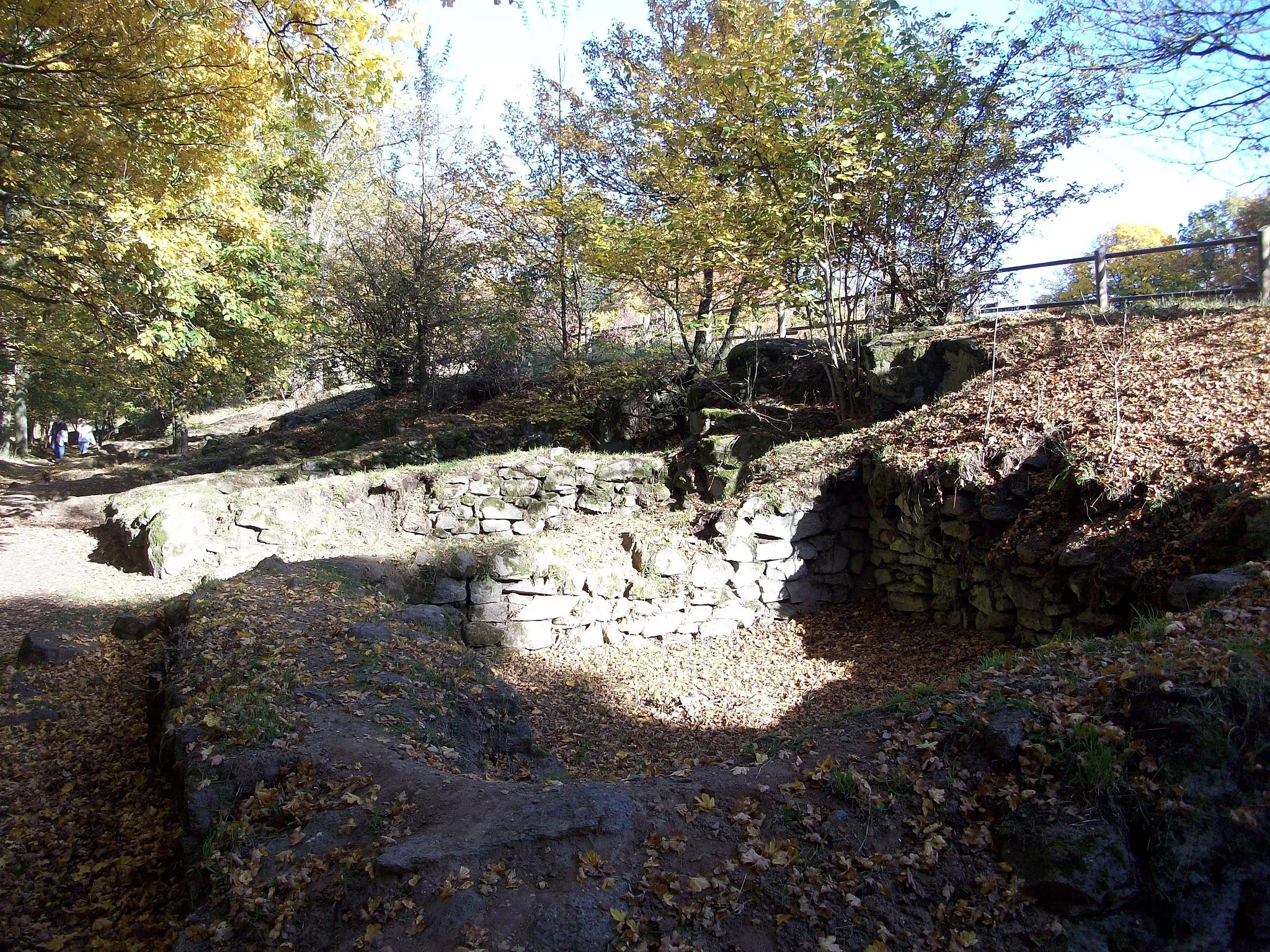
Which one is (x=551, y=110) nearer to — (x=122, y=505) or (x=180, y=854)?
(x=122, y=505)

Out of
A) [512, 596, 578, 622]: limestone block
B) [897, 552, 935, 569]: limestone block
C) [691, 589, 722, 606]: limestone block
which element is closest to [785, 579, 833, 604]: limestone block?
[691, 589, 722, 606]: limestone block

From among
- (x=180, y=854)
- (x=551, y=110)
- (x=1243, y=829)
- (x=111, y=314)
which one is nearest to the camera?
(x=1243, y=829)

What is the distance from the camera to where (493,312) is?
49.1 ft

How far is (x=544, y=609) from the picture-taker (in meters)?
8.32

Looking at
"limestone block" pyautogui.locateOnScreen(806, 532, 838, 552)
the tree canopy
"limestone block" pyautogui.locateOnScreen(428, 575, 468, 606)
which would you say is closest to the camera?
the tree canopy

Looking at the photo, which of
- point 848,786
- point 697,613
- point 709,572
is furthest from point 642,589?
point 848,786

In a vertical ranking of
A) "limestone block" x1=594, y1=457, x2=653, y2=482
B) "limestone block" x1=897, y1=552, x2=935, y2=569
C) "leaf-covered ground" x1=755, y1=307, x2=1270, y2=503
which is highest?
"leaf-covered ground" x1=755, y1=307, x2=1270, y2=503

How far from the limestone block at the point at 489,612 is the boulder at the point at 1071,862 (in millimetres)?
6060

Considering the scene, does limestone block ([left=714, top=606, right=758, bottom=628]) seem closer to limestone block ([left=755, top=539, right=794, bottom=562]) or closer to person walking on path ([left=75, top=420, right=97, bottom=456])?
limestone block ([left=755, top=539, right=794, bottom=562])

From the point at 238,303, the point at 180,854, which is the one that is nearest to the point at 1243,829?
the point at 180,854

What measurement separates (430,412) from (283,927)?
45.7 feet

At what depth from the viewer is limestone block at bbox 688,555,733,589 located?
8531mm

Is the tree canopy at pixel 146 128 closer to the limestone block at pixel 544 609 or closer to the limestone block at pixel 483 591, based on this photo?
the limestone block at pixel 483 591

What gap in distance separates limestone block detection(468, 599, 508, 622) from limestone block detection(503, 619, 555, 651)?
0.45ft
